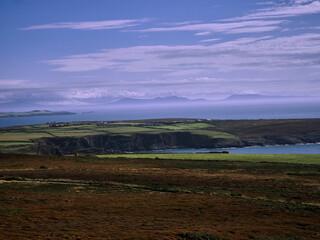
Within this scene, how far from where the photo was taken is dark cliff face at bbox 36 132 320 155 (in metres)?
103

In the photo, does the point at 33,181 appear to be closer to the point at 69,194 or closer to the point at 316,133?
the point at 69,194

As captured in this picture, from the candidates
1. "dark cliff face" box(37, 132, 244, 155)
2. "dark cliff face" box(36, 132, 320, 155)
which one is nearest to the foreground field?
"dark cliff face" box(37, 132, 244, 155)

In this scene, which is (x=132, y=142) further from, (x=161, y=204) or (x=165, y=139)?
(x=161, y=204)

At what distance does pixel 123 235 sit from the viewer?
49.8 feet

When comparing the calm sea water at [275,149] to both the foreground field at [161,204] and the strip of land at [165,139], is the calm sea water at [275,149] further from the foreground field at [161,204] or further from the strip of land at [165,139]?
the foreground field at [161,204]

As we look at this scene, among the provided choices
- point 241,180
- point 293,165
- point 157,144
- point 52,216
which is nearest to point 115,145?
point 157,144

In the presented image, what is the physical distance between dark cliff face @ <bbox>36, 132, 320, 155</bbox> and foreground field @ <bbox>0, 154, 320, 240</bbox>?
68.0 metres

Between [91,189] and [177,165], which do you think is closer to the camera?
[91,189]

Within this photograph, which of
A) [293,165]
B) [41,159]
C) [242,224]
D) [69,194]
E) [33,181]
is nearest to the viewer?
[242,224]

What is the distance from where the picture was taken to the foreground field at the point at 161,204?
15.9m

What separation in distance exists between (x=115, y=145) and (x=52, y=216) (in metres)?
90.2

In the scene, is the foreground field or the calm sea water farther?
the calm sea water

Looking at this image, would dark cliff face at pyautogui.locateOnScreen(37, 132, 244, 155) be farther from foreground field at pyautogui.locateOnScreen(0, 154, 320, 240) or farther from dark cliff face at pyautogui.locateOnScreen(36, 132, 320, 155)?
foreground field at pyautogui.locateOnScreen(0, 154, 320, 240)

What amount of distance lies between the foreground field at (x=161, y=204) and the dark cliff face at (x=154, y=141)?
68.0 meters
